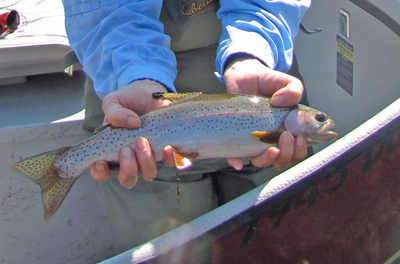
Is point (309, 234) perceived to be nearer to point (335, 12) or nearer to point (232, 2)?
point (232, 2)

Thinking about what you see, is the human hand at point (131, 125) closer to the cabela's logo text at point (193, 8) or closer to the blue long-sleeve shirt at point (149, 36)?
the blue long-sleeve shirt at point (149, 36)

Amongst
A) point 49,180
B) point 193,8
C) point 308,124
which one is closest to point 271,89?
point 308,124

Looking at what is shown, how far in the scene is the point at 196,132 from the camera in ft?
5.37

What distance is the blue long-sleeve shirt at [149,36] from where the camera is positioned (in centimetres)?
178

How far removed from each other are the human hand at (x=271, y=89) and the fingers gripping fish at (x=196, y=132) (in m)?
0.05

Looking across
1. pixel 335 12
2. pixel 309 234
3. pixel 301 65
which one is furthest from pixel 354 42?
pixel 309 234

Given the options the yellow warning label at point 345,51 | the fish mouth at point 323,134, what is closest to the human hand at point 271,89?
the fish mouth at point 323,134

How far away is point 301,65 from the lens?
104 inches

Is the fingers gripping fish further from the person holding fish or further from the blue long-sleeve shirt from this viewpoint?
the blue long-sleeve shirt

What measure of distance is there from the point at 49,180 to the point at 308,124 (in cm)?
113

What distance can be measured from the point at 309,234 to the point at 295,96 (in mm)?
542

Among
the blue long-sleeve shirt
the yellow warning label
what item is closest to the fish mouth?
the blue long-sleeve shirt

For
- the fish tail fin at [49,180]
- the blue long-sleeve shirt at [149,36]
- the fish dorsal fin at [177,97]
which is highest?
the blue long-sleeve shirt at [149,36]

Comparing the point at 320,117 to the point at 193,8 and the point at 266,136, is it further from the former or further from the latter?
the point at 193,8
